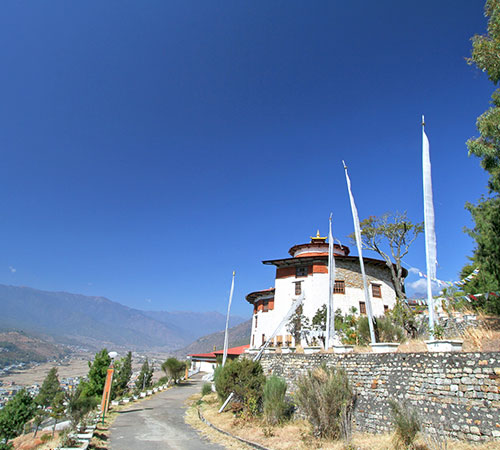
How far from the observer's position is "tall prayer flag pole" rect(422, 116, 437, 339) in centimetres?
1057

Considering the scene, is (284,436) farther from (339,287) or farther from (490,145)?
(339,287)

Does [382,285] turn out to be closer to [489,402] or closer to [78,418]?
[489,402]

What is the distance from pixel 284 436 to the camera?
1089 cm

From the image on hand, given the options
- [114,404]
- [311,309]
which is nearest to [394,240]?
[311,309]

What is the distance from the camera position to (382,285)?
27.7 metres

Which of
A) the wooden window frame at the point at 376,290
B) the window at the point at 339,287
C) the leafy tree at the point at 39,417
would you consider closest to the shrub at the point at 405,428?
the leafy tree at the point at 39,417

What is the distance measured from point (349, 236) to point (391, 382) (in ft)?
70.5

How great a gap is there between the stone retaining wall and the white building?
14254 mm

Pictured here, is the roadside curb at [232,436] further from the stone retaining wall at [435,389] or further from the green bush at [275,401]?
the stone retaining wall at [435,389]

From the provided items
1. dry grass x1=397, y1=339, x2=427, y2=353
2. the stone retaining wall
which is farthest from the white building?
dry grass x1=397, y1=339, x2=427, y2=353

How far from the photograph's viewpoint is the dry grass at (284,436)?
26.3 feet

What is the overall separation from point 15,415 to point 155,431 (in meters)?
11.5

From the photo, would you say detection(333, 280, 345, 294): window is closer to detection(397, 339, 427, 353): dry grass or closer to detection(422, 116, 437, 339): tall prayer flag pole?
detection(422, 116, 437, 339): tall prayer flag pole

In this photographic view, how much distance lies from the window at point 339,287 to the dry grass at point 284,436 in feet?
45.5
